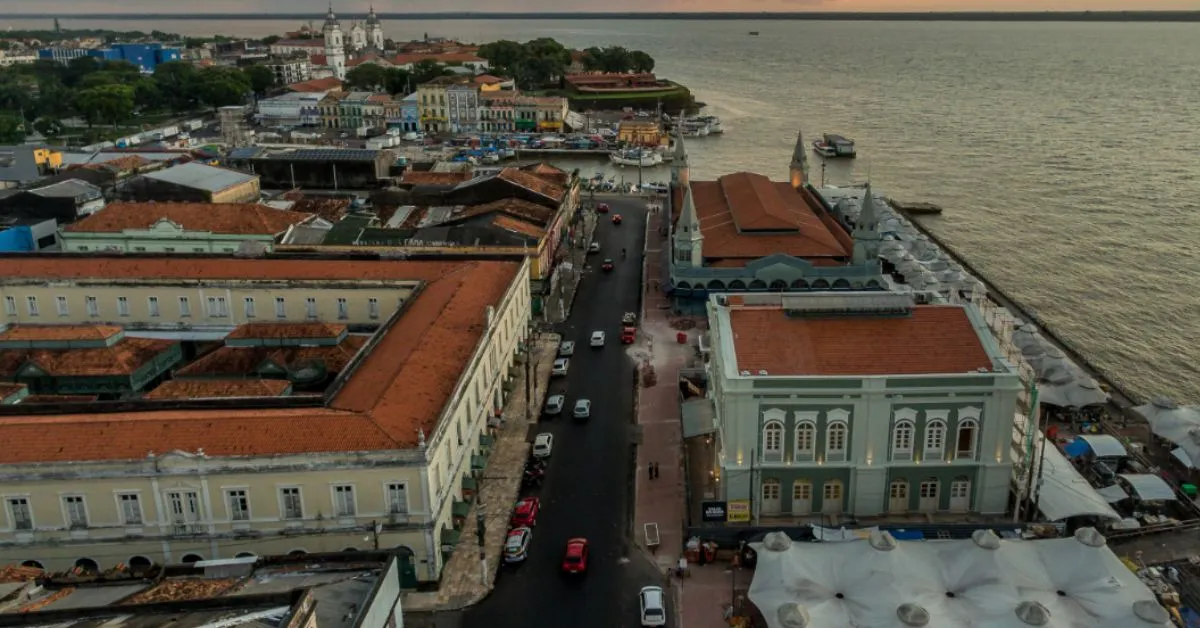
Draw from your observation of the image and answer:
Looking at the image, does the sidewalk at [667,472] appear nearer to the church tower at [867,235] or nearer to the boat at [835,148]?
the church tower at [867,235]

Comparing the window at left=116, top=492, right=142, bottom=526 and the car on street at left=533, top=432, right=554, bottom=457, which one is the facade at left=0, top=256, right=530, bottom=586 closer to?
the window at left=116, top=492, right=142, bottom=526

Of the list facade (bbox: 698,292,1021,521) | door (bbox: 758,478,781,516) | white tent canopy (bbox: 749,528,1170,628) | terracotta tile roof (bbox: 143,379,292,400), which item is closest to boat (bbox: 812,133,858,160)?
facade (bbox: 698,292,1021,521)

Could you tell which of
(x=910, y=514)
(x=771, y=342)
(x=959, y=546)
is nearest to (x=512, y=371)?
(x=771, y=342)

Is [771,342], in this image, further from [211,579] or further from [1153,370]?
[1153,370]

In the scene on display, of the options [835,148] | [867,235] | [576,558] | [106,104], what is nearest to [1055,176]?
[835,148]

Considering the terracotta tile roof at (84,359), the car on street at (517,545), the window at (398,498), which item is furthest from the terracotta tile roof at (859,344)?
the terracotta tile roof at (84,359)

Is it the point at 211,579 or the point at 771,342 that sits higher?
the point at 771,342

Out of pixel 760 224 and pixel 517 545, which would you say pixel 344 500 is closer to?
pixel 517 545
